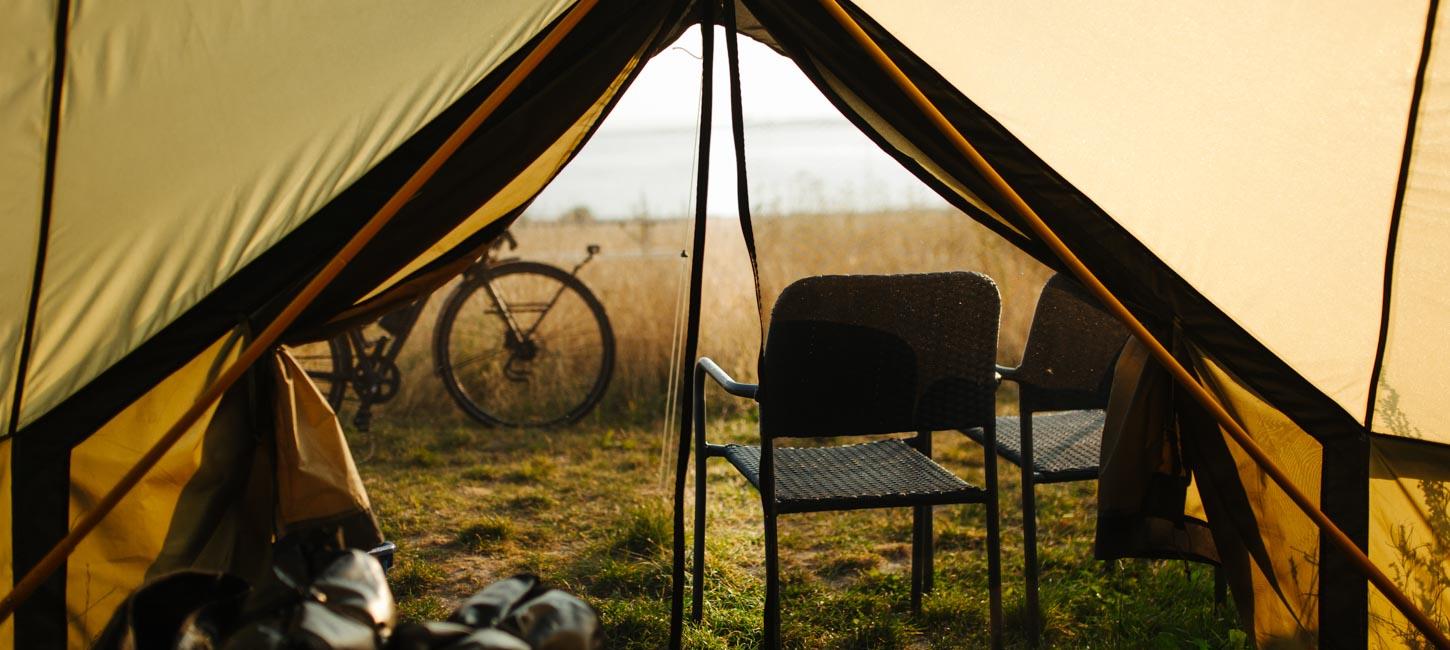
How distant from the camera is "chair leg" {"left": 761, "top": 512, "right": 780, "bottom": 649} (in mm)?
2262

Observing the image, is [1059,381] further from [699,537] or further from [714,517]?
[714,517]

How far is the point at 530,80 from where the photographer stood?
2193 millimetres

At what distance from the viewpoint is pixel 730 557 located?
3.35 meters

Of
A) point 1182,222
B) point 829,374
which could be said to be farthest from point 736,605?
point 1182,222

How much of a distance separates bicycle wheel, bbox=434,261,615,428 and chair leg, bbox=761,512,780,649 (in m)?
2.54

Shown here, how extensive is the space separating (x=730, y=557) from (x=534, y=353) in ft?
5.55

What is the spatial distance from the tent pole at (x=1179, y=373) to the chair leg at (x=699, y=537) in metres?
1.03

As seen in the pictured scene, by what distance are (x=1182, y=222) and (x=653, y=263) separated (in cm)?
347

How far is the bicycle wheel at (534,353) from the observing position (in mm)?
4730

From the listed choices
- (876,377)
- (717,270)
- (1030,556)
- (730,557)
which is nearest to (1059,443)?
(1030,556)

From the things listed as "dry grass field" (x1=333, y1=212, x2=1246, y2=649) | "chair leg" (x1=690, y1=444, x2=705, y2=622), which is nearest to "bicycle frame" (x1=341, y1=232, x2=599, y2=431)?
"dry grass field" (x1=333, y1=212, x2=1246, y2=649)

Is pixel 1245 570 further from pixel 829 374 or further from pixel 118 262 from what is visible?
pixel 118 262

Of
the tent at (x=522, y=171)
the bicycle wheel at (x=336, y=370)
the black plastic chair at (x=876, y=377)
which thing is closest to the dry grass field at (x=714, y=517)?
the bicycle wheel at (x=336, y=370)

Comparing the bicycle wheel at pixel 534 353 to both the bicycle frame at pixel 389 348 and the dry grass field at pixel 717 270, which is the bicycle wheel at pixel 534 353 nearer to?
the bicycle frame at pixel 389 348
